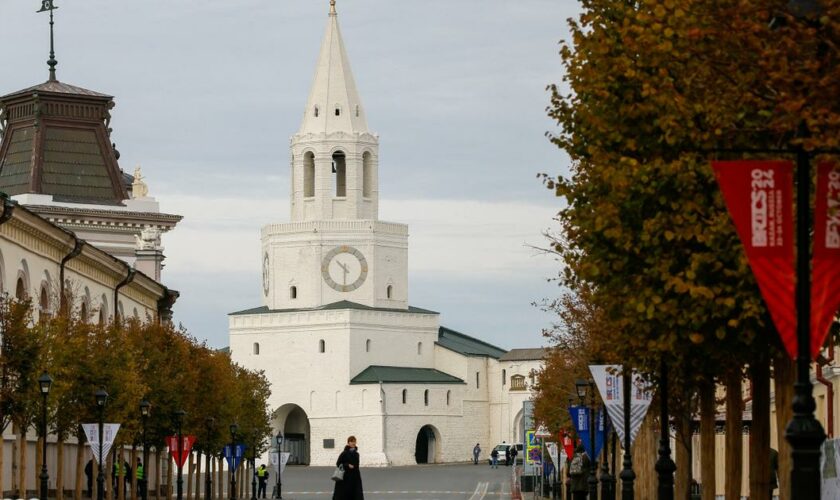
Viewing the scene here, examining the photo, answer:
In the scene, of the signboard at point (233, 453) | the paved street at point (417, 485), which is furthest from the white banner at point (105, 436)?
the paved street at point (417, 485)

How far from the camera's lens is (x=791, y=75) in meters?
19.1

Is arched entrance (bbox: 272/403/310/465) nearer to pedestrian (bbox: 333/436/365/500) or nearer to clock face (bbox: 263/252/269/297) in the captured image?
clock face (bbox: 263/252/269/297)

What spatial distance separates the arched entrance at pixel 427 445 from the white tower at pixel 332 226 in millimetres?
12430

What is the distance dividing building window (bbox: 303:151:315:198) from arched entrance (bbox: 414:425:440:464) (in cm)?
2286

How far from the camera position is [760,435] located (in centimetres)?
2981

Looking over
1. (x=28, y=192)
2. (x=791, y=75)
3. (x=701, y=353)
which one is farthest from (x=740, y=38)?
(x=28, y=192)

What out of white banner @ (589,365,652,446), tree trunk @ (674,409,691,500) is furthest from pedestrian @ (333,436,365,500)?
tree trunk @ (674,409,691,500)

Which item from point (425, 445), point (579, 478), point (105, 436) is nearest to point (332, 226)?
point (425, 445)

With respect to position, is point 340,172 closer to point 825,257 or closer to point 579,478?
point 579,478

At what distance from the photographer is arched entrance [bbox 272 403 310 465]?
166 metres

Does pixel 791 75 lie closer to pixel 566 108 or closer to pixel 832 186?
pixel 832 186

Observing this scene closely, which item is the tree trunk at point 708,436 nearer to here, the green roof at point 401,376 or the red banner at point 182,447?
the red banner at point 182,447

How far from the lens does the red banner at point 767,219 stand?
674 inches

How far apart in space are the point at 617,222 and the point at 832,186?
860 centimetres
